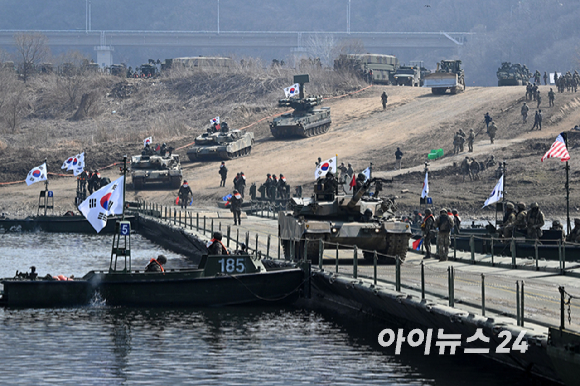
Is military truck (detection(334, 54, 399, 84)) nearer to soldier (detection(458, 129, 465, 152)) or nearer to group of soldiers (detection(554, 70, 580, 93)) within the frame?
group of soldiers (detection(554, 70, 580, 93))

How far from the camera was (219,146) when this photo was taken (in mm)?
66750

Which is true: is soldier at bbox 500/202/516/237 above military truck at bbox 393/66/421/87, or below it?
below

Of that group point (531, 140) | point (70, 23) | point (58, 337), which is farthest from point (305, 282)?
point (70, 23)

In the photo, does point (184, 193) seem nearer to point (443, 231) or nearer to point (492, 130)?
point (492, 130)

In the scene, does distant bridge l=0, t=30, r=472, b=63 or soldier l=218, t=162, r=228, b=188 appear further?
distant bridge l=0, t=30, r=472, b=63

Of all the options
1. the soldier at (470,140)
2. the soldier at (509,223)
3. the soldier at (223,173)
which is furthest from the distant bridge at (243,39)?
the soldier at (509,223)

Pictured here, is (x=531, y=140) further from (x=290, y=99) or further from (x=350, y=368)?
(x=350, y=368)

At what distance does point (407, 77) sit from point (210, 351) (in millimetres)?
76371

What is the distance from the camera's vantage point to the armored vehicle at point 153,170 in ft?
195

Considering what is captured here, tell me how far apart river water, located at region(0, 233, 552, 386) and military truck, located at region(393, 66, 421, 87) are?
71196 mm

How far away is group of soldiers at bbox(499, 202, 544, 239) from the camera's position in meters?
29.1

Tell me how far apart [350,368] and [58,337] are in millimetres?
6925

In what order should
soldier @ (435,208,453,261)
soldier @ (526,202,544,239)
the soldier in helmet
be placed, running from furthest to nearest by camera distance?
the soldier in helmet
soldier @ (526,202,544,239)
soldier @ (435,208,453,261)

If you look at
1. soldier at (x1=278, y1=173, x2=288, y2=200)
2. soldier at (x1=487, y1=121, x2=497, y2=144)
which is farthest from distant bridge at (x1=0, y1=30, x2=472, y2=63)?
soldier at (x1=278, y1=173, x2=288, y2=200)
